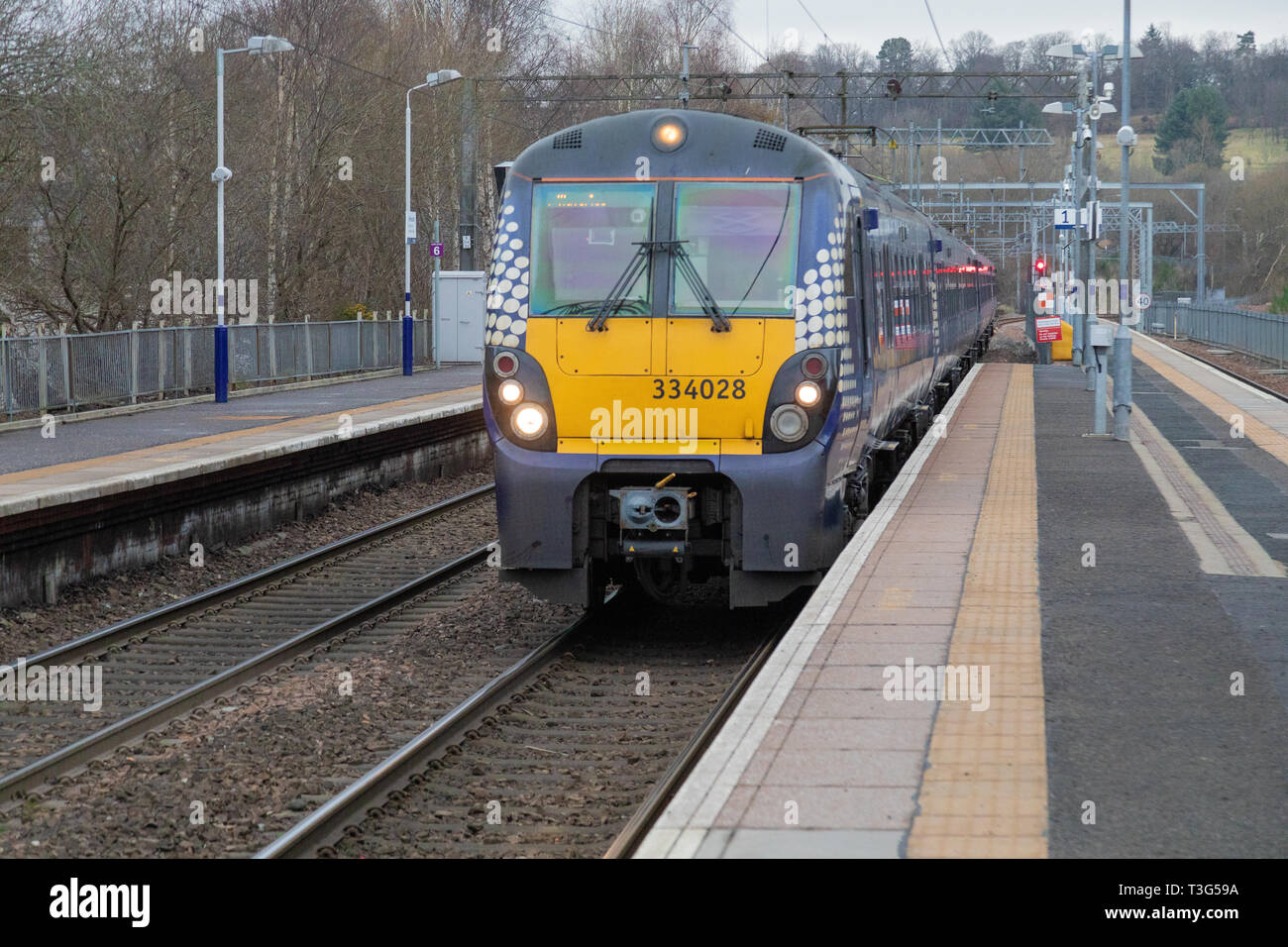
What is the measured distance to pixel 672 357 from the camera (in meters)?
9.91

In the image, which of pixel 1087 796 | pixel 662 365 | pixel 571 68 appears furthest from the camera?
pixel 571 68

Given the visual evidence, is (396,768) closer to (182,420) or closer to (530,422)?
(530,422)

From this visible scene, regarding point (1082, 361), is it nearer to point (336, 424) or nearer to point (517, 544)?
point (336, 424)

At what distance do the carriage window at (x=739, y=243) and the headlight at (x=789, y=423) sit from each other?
608 mm

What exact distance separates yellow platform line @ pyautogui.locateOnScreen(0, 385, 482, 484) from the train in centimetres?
620

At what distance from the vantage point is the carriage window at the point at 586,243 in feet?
33.2

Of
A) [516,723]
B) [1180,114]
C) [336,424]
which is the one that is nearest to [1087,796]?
[516,723]

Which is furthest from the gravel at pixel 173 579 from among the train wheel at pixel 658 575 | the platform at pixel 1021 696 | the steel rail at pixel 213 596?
the platform at pixel 1021 696

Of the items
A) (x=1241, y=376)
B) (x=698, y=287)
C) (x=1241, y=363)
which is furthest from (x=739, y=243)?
(x=1241, y=363)

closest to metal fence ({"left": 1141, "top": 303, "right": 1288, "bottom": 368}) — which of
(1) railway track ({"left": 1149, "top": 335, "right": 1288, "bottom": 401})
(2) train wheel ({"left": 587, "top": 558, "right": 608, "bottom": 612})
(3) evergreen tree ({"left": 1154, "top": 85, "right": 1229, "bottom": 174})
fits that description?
(1) railway track ({"left": 1149, "top": 335, "right": 1288, "bottom": 401})
